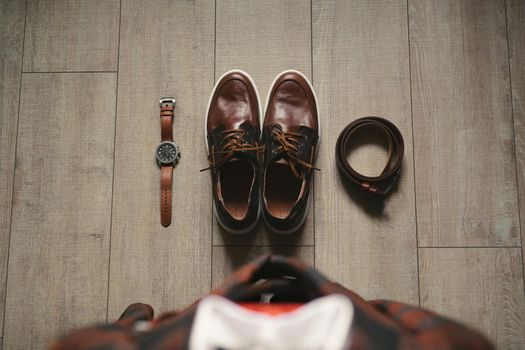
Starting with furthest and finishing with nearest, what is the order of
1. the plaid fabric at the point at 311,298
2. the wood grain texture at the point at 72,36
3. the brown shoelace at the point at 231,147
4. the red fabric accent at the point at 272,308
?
the wood grain texture at the point at 72,36
the brown shoelace at the point at 231,147
the red fabric accent at the point at 272,308
the plaid fabric at the point at 311,298

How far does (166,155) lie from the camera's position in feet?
3.50

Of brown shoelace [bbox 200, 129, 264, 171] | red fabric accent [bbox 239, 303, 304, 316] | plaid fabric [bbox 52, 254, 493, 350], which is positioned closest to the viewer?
plaid fabric [bbox 52, 254, 493, 350]

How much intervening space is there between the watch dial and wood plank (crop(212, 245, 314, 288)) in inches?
9.9

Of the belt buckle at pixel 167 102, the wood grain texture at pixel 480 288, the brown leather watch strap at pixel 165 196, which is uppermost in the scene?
the belt buckle at pixel 167 102

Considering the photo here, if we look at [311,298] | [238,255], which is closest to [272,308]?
[311,298]

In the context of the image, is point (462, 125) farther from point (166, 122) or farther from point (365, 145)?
point (166, 122)

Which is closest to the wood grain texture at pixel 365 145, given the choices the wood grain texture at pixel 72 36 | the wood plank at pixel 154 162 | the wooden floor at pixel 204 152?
the wooden floor at pixel 204 152

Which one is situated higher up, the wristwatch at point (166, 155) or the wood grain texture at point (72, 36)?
the wood grain texture at point (72, 36)

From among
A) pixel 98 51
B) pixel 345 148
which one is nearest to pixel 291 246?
pixel 345 148

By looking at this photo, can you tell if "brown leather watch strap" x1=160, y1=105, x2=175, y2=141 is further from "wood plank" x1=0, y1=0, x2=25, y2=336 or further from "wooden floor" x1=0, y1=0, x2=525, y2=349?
"wood plank" x1=0, y1=0, x2=25, y2=336

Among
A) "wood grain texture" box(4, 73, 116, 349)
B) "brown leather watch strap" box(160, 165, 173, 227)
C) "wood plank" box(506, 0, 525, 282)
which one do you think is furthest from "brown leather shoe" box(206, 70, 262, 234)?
"wood plank" box(506, 0, 525, 282)

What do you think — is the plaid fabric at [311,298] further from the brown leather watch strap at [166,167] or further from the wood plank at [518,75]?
the wood plank at [518,75]

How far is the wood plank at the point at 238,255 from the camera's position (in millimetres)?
1045

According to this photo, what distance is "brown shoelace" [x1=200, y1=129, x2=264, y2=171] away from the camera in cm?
101
